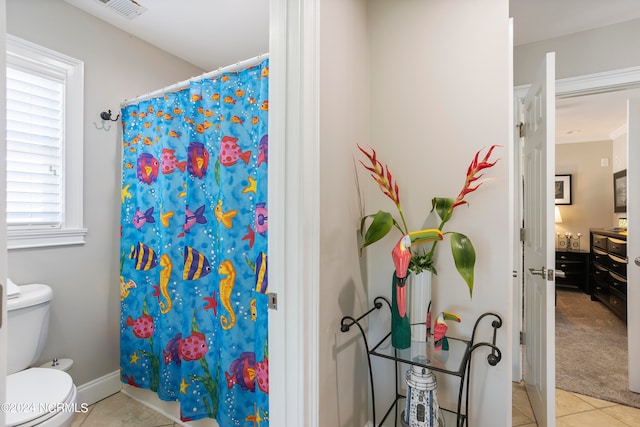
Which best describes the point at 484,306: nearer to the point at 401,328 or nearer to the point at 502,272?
the point at 502,272

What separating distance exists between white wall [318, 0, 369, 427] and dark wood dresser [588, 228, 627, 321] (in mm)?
3340

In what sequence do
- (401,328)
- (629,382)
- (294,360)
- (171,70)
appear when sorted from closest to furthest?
(294,360) < (401,328) < (629,382) < (171,70)

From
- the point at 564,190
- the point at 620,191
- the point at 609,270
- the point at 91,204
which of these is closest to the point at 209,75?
the point at 91,204

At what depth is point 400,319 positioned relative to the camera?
1271 millimetres

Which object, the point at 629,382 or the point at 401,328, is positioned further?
the point at 629,382

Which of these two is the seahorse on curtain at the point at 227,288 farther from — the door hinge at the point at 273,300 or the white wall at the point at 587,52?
the white wall at the point at 587,52

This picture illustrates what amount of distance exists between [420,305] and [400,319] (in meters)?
0.11

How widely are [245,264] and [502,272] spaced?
113cm

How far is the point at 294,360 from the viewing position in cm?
112

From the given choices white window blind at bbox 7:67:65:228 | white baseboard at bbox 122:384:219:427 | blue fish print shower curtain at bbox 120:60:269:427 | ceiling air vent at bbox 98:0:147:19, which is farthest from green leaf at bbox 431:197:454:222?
white window blind at bbox 7:67:65:228

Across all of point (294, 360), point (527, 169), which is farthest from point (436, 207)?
point (527, 169)

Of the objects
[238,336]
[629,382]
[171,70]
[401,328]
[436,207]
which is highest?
[171,70]

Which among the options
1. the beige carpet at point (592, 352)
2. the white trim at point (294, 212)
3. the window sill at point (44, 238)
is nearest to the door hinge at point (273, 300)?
the white trim at point (294, 212)

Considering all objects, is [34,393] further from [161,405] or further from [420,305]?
[420,305]
